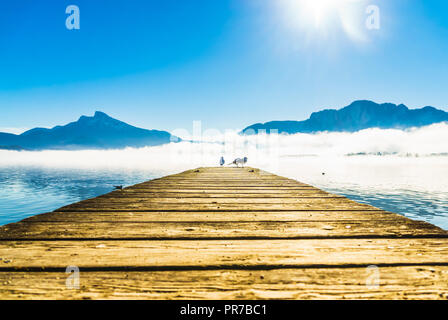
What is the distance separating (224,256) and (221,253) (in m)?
0.07

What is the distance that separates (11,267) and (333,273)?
2212 millimetres

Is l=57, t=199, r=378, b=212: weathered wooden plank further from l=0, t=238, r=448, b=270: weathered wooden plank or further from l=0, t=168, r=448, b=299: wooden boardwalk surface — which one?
l=0, t=238, r=448, b=270: weathered wooden plank

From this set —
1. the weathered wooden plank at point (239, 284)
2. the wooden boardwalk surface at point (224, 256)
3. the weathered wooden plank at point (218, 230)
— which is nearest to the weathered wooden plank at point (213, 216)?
the wooden boardwalk surface at point (224, 256)

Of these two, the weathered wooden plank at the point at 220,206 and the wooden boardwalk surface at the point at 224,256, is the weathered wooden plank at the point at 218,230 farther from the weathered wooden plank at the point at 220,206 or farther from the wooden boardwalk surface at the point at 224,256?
the weathered wooden plank at the point at 220,206

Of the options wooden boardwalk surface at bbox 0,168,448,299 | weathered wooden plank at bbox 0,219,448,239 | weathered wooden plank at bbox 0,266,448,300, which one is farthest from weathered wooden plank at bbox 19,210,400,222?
weathered wooden plank at bbox 0,266,448,300

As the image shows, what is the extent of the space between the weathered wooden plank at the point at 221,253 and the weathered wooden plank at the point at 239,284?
0.10m

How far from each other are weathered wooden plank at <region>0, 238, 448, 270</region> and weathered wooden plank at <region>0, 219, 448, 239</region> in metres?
0.16

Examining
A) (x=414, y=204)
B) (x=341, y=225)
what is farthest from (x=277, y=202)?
(x=414, y=204)

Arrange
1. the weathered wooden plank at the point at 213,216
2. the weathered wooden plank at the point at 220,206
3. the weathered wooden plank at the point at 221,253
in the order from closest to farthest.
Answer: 1. the weathered wooden plank at the point at 221,253
2. the weathered wooden plank at the point at 213,216
3. the weathered wooden plank at the point at 220,206

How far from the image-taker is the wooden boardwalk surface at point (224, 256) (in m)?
1.37

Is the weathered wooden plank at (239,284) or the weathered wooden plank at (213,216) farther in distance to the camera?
the weathered wooden plank at (213,216)

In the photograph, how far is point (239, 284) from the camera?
1.44m

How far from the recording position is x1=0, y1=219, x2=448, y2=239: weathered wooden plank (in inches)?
90.9
